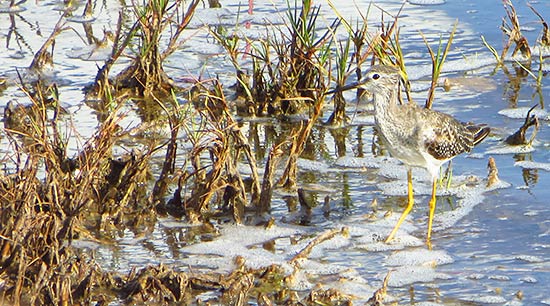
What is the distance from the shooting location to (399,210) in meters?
6.86

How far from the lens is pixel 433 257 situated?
609 cm

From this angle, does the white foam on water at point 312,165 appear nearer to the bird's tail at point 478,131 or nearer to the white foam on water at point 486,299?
the bird's tail at point 478,131

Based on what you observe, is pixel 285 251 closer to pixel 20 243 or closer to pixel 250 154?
pixel 250 154

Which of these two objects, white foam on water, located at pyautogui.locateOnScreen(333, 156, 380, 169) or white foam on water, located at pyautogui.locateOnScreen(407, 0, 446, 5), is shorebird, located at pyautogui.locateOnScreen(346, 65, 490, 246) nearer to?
white foam on water, located at pyautogui.locateOnScreen(333, 156, 380, 169)

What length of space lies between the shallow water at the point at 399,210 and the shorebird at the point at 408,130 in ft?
1.09

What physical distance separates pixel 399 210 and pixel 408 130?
0.54 metres

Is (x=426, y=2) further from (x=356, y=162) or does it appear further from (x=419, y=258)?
(x=419, y=258)

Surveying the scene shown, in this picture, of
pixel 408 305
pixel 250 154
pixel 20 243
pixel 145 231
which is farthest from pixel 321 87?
pixel 20 243

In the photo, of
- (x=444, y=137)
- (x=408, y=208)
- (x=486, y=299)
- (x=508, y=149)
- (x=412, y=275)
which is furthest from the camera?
(x=508, y=149)

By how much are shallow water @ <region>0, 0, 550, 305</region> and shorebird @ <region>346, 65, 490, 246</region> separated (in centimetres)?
33

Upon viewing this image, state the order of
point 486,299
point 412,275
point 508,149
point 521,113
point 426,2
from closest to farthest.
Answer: point 486,299 < point 412,275 < point 508,149 < point 521,113 < point 426,2

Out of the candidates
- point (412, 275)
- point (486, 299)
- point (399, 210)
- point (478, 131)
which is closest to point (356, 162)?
point (399, 210)

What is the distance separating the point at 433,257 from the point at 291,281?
935 mm

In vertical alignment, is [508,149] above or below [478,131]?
below
